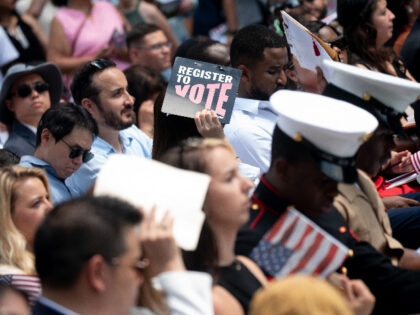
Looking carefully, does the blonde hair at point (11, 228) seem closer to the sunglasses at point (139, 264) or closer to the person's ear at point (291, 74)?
the sunglasses at point (139, 264)

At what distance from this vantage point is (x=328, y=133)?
3131mm

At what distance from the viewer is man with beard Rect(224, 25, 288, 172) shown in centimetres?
488

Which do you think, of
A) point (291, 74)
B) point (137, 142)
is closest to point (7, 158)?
point (137, 142)

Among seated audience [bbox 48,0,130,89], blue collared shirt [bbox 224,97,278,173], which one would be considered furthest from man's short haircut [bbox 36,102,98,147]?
seated audience [bbox 48,0,130,89]

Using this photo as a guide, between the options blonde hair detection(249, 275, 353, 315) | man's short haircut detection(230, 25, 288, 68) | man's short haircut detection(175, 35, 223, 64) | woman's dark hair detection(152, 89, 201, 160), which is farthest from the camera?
man's short haircut detection(175, 35, 223, 64)

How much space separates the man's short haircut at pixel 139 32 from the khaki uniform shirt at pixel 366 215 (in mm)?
3998

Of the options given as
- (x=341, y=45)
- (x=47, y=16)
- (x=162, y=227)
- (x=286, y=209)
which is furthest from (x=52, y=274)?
(x=47, y=16)

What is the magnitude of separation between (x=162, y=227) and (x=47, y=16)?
5.48 meters

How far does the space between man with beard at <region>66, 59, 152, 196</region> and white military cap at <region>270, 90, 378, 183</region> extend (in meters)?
2.27

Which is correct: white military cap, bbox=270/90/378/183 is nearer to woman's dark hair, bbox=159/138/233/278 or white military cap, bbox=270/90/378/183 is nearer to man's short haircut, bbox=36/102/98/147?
woman's dark hair, bbox=159/138/233/278

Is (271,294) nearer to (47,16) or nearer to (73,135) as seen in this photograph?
(73,135)

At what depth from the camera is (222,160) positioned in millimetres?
3010

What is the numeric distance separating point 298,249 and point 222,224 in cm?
31

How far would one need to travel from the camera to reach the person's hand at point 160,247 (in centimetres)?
258
